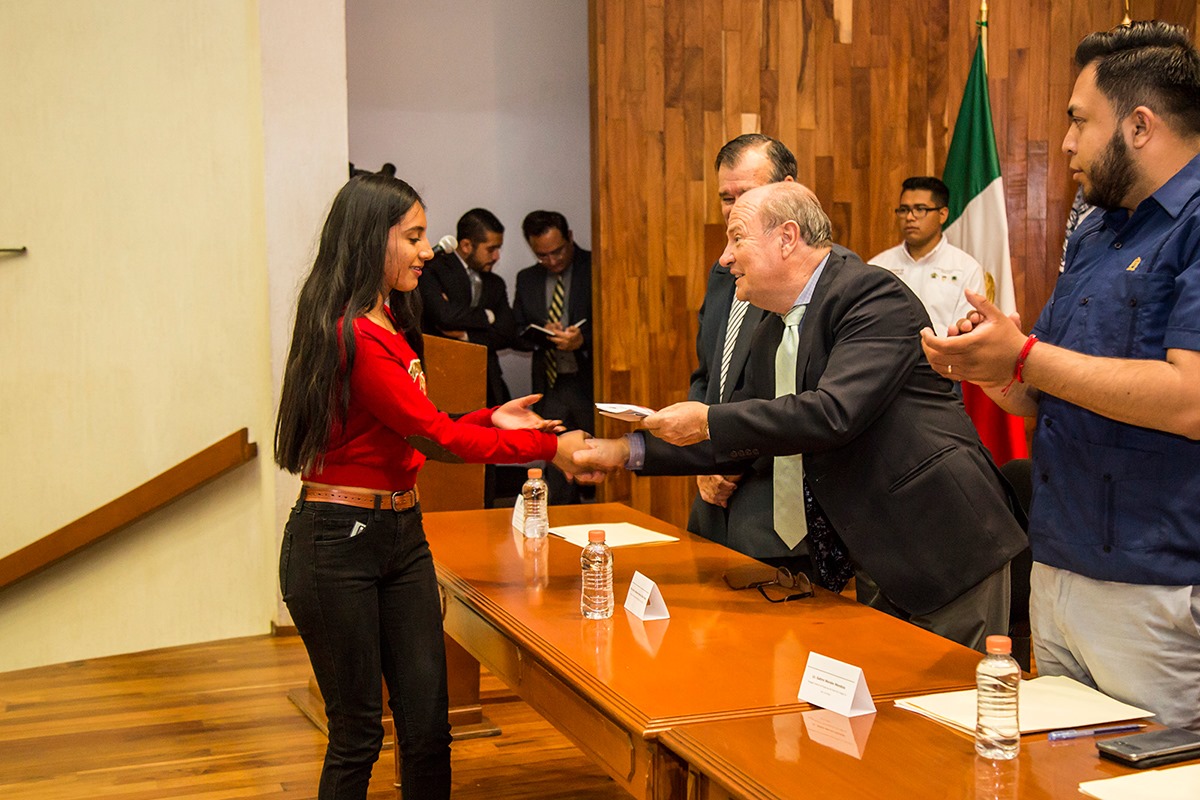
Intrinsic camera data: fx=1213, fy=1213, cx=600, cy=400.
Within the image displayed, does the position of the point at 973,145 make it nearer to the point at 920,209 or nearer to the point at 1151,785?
the point at 920,209

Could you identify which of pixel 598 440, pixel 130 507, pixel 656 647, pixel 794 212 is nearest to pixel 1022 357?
pixel 656 647

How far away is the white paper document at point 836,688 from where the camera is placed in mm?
1816

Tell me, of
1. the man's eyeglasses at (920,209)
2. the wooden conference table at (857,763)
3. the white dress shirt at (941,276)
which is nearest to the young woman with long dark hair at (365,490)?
the wooden conference table at (857,763)

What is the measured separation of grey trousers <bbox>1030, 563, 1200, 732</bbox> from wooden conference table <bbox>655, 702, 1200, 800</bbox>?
0.19 m

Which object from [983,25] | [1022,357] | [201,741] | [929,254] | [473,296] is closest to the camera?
[1022,357]

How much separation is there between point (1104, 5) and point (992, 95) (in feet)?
2.59

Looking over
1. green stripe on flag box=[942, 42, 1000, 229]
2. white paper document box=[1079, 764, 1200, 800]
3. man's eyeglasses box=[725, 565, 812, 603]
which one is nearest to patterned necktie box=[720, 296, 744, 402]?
man's eyeglasses box=[725, 565, 812, 603]

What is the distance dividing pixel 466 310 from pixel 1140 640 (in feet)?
14.6

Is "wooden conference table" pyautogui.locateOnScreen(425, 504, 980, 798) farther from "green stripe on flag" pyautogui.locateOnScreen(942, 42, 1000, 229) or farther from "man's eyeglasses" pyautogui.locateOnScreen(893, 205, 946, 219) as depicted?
"green stripe on flag" pyautogui.locateOnScreen(942, 42, 1000, 229)

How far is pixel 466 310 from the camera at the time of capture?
593 centimetres

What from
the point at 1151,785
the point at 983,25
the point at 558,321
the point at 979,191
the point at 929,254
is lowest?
the point at 1151,785

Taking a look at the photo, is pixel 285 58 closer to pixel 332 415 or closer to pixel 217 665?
pixel 217 665

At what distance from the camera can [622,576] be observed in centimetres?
275

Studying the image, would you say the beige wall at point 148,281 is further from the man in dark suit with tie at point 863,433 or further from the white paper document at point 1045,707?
the white paper document at point 1045,707
